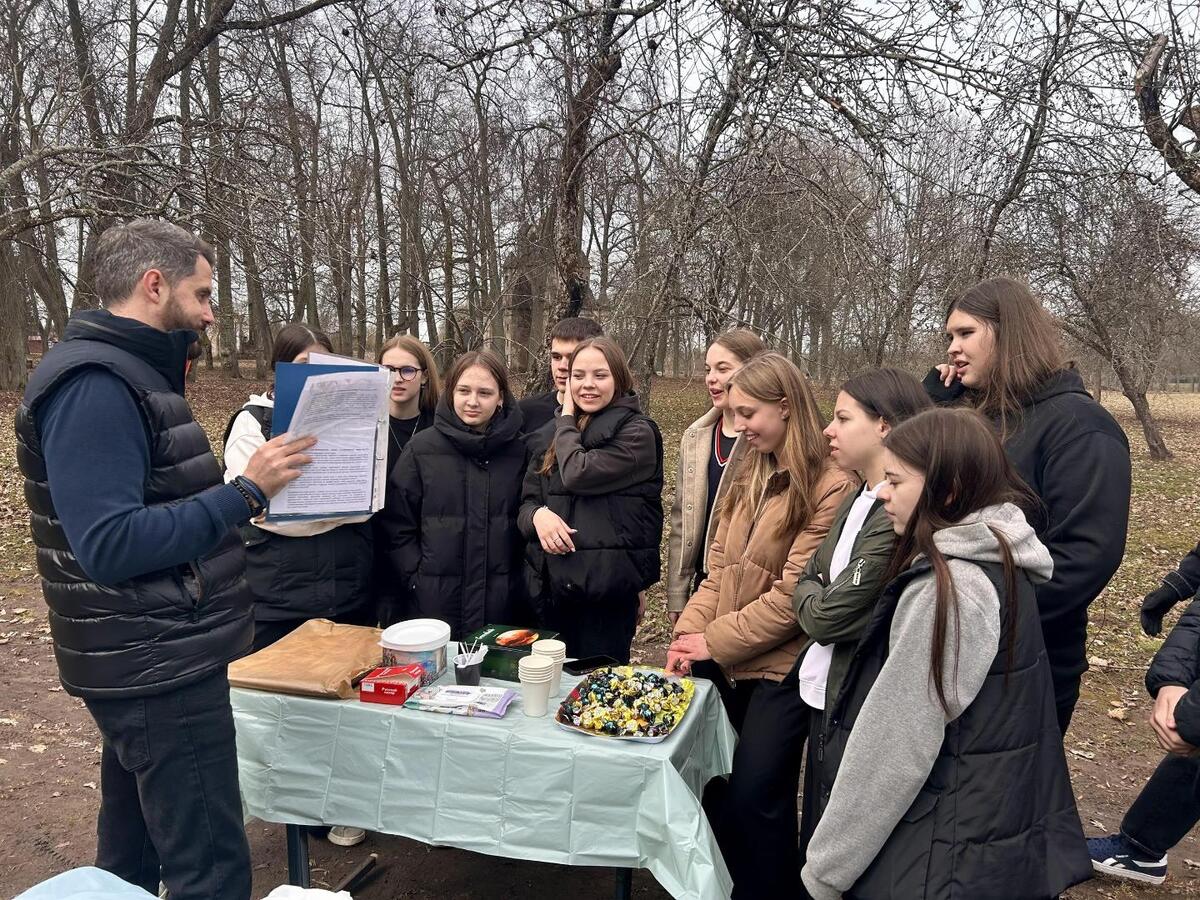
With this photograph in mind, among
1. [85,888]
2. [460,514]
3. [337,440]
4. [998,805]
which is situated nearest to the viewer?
[85,888]

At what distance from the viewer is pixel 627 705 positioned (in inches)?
83.2

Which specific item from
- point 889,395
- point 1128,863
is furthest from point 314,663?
point 1128,863

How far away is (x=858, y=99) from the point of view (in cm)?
358

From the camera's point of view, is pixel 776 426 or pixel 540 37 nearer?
pixel 776 426

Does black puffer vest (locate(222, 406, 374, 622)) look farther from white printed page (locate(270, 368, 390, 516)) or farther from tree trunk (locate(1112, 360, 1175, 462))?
tree trunk (locate(1112, 360, 1175, 462))

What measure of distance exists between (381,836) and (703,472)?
1.96m

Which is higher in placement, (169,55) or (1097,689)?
(169,55)

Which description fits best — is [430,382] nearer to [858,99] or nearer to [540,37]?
[540,37]

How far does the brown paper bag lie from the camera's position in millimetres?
2217

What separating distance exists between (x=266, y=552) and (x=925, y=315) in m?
3.88

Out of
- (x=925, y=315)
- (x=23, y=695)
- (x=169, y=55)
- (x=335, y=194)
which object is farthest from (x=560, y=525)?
(x=169, y=55)

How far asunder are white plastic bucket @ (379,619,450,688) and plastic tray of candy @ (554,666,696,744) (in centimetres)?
45

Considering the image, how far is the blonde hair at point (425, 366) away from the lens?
3.43 meters

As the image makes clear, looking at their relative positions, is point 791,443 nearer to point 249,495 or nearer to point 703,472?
point 703,472
